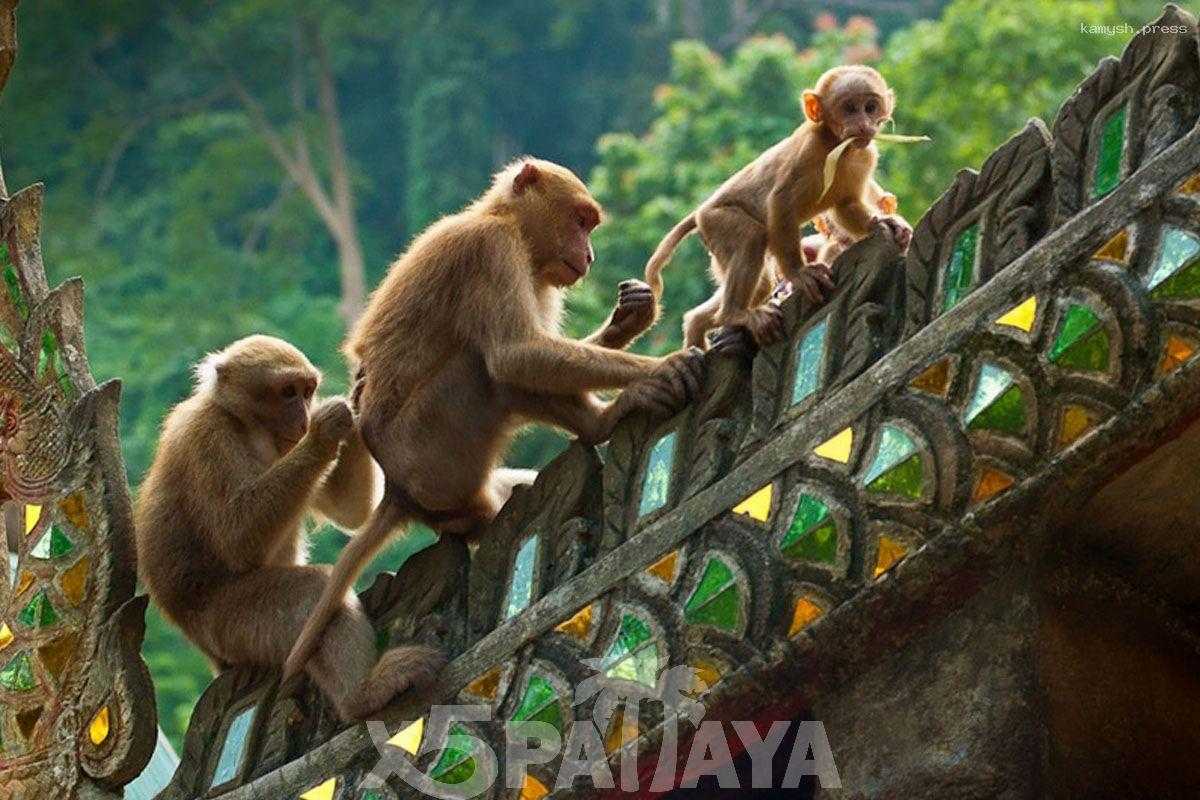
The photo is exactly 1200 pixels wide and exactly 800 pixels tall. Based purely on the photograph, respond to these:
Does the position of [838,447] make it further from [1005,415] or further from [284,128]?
[284,128]

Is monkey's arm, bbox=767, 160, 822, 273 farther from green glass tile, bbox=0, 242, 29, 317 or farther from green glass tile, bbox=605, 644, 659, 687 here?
green glass tile, bbox=0, 242, 29, 317

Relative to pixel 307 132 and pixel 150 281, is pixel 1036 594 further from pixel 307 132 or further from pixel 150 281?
pixel 307 132

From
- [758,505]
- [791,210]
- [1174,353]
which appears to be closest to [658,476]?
[758,505]

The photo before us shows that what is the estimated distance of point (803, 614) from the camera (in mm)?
5203

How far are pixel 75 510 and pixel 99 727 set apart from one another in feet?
2.30

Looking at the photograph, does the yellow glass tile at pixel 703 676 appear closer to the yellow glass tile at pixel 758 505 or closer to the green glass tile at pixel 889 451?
the yellow glass tile at pixel 758 505

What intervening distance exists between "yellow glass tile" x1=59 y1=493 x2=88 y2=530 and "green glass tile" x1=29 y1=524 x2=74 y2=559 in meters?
0.05

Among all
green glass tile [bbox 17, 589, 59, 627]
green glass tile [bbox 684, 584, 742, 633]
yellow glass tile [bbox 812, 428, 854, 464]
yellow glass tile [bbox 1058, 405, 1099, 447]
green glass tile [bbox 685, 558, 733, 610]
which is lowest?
green glass tile [bbox 684, 584, 742, 633]

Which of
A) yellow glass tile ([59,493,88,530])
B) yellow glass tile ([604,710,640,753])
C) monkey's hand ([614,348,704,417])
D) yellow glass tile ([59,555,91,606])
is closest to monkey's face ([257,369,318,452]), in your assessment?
yellow glass tile ([59,493,88,530])

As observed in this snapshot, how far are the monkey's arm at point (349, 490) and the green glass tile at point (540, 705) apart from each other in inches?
59.7

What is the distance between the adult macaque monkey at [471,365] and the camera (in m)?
6.16

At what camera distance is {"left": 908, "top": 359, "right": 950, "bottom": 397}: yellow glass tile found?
5137 mm

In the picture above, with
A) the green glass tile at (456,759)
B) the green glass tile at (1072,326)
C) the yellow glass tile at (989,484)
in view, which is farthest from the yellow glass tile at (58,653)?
the green glass tile at (1072,326)

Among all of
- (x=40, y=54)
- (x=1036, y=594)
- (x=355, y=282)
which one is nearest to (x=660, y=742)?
(x=1036, y=594)
